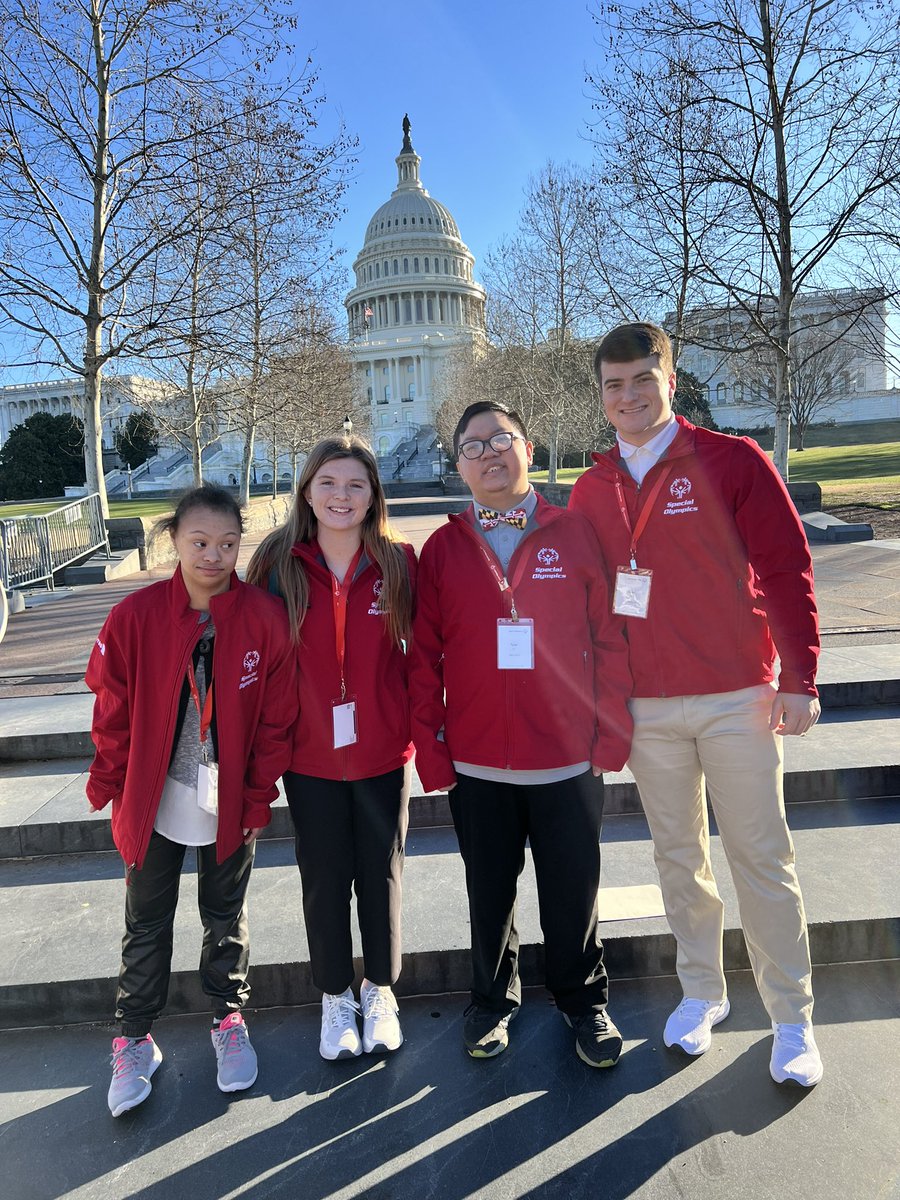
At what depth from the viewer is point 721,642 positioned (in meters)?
2.45

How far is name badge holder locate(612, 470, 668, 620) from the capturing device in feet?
8.18

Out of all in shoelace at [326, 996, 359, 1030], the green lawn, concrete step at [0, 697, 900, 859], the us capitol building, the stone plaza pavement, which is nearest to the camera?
Result: the stone plaza pavement

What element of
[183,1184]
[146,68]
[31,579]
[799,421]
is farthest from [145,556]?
[799,421]

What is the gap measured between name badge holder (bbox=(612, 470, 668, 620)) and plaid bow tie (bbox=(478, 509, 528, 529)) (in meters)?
0.35

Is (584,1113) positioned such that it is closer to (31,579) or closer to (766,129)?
(31,579)

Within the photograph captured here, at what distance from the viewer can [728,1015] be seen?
278 centimetres

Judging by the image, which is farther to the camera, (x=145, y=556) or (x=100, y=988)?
(x=145, y=556)

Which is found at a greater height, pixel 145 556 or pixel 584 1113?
pixel 145 556

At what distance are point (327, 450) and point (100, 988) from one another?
224cm

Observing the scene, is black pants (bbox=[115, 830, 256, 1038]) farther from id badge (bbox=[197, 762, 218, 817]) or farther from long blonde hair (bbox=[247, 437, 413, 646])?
long blonde hair (bbox=[247, 437, 413, 646])

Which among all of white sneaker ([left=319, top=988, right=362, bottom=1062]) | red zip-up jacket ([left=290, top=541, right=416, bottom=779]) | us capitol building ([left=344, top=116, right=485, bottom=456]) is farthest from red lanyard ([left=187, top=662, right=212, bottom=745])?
us capitol building ([left=344, top=116, right=485, bottom=456])

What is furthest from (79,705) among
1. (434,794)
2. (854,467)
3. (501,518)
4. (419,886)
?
(854,467)

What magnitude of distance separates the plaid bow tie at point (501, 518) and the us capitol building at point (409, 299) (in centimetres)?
8840

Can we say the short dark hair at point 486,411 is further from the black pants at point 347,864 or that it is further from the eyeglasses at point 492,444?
the black pants at point 347,864
